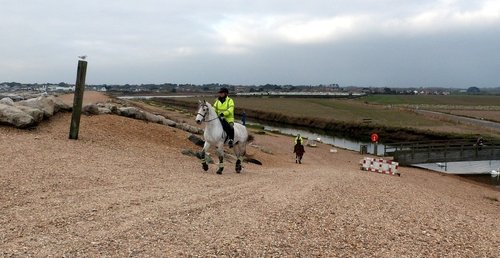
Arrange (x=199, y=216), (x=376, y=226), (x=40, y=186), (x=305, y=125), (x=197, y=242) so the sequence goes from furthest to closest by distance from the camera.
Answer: (x=305, y=125), (x=40, y=186), (x=376, y=226), (x=199, y=216), (x=197, y=242)

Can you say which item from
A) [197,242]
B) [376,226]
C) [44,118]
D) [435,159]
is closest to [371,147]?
[435,159]

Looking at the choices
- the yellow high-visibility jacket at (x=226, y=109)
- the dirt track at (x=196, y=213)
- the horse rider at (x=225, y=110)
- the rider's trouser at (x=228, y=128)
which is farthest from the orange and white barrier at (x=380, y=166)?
the yellow high-visibility jacket at (x=226, y=109)

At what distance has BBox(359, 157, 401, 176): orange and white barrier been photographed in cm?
2597

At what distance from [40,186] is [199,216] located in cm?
427

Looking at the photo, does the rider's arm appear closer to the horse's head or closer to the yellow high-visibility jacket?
the yellow high-visibility jacket

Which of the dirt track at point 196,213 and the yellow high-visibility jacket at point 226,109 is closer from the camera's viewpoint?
the dirt track at point 196,213

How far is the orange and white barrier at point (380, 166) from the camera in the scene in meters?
26.0

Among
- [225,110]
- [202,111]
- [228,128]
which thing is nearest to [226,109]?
[225,110]

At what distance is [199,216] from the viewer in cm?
919

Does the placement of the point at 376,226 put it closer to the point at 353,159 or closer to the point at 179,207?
the point at 179,207

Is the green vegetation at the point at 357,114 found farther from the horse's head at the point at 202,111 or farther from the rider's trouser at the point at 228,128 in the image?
the horse's head at the point at 202,111

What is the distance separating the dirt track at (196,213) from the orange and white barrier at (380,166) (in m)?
10.4

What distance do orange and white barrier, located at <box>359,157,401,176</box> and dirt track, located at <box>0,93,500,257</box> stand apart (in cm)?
1044

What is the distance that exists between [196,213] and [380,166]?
1921 centimetres
